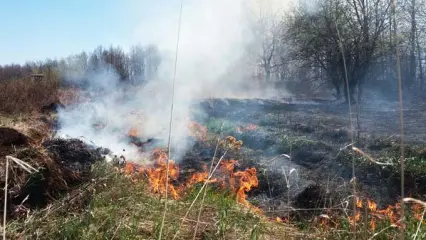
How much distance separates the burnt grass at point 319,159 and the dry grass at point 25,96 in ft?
20.8

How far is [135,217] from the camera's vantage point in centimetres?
284

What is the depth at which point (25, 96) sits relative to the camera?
52.0ft

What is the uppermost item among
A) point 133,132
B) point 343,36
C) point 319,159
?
point 343,36

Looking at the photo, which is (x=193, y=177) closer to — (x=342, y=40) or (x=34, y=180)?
(x=34, y=180)

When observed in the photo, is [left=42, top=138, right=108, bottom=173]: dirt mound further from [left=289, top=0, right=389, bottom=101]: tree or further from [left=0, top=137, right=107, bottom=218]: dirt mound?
[left=289, top=0, right=389, bottom=101]: tree

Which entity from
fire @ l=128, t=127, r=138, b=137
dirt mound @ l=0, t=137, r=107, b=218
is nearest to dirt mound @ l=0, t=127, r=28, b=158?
dirt mound @ l=0, t=137, r=107, b=218

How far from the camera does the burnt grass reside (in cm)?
677

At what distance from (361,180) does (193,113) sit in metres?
9.61

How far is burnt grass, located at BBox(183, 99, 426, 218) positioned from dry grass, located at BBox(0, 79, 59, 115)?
6.33 metres

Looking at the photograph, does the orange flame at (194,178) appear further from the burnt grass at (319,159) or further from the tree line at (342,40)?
the tree line at (342,40)

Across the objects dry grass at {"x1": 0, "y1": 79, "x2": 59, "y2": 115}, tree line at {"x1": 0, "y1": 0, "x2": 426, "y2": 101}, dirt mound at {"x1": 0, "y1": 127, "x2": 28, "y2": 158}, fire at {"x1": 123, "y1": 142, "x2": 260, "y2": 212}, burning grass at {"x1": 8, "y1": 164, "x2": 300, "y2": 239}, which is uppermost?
tree line at {"x1": 0, "y1": 0, "x2": 426, "y2": 101}

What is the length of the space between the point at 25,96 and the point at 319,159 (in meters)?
12.2

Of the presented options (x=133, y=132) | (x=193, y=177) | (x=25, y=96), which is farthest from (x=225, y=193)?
(x=25, y=96)

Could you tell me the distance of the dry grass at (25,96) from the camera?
47.9 ft
